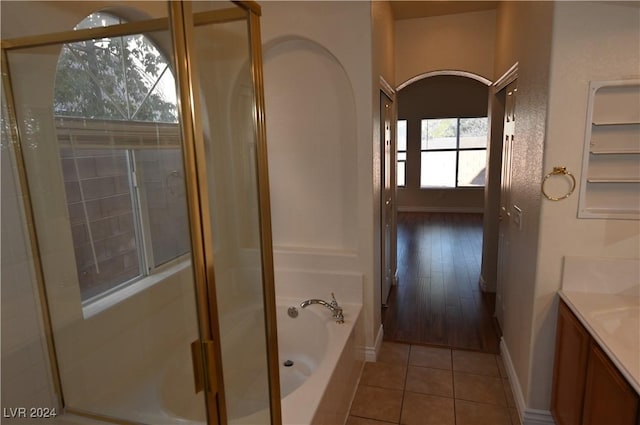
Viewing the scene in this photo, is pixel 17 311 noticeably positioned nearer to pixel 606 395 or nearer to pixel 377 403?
pixel 377 403

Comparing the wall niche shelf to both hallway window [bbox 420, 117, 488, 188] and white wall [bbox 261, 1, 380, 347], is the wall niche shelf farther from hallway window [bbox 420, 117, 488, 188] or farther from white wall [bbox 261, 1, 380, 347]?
hallway window [bbox 420, 117, 488, 188]

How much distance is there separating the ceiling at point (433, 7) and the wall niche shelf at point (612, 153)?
199cm

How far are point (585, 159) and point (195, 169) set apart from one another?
1849 mm

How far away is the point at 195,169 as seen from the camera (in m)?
1.09

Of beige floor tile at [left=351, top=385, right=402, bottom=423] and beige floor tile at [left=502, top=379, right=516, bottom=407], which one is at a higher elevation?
beige floor tile at [left=502, top=379, right=516, bottom=407]

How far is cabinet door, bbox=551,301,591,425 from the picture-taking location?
1.76 m

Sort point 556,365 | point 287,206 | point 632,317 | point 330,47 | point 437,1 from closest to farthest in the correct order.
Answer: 1. point 632,317
2. point 556,365
3. point 330,47
4. point 287,206
5. point 437,1

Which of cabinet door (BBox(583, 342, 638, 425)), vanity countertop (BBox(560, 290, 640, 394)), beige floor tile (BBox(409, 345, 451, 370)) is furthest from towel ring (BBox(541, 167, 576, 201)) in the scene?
beige floor tile (BBox(409, 345, 451, 370))

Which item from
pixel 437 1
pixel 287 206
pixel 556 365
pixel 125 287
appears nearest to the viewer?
pixel 125 287

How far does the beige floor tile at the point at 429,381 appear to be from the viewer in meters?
2.63

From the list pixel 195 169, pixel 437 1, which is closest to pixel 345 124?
pixel 437 1

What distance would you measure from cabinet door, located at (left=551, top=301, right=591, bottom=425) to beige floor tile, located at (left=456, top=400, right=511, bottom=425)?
1.06ft

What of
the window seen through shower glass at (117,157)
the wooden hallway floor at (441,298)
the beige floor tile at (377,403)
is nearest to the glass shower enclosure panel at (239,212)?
the window seen through shower glass at (117,157)

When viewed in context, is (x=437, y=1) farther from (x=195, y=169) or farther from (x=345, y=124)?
(x=195, y=169)
